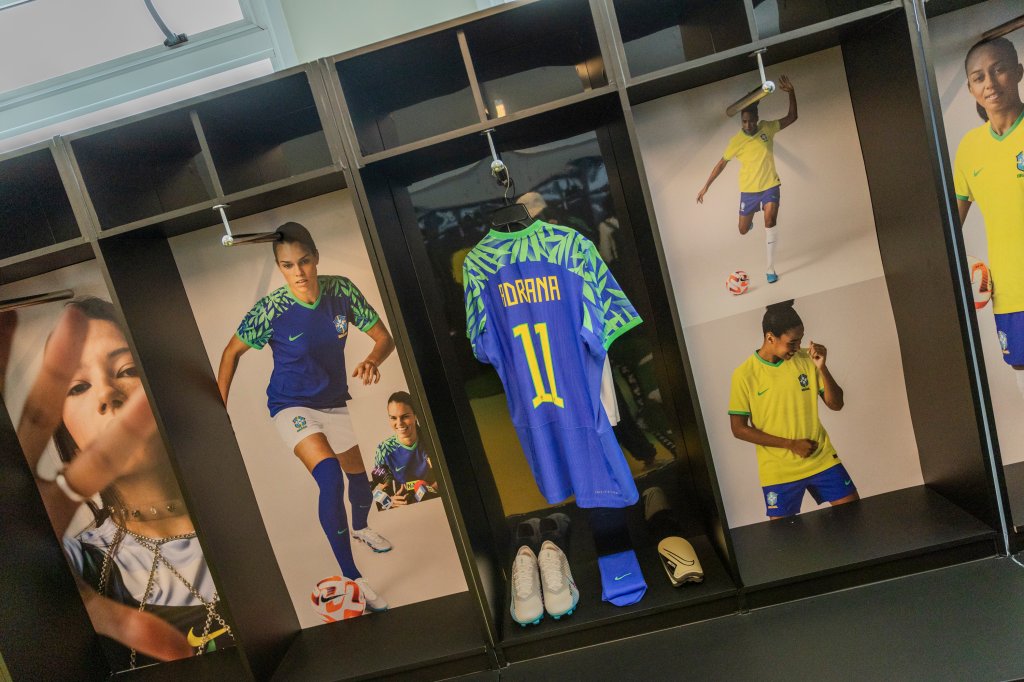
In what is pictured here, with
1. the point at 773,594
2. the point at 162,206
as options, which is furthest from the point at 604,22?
the point at 773,594

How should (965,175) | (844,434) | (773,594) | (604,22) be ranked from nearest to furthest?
1. (604,22)
2. (773,594)
3. (965,175)
4. (844,434)

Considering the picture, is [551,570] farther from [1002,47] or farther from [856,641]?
[1002,47]

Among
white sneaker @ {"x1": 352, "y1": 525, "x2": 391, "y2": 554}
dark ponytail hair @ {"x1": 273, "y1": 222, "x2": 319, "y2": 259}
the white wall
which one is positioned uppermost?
the white wall

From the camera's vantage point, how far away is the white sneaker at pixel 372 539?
2094 mm

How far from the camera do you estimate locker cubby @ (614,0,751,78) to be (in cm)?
170

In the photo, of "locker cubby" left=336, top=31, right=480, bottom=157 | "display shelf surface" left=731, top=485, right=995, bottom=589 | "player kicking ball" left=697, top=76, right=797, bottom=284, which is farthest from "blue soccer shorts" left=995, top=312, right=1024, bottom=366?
"locker cubby" left=336, top=31, right=480, bottom=157

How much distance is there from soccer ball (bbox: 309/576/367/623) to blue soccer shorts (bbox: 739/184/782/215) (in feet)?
6.37

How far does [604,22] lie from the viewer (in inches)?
59.9

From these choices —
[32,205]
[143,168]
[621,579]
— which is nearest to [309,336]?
[143,168]

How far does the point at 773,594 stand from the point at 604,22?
5.63 ft

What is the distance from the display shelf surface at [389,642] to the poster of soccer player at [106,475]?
412 millimetres

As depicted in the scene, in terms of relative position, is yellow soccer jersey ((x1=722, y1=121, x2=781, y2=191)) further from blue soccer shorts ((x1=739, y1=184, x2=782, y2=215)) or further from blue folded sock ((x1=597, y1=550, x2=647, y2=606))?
blue folded sock ((x1=597, y1=550, x2=647, y2=606))

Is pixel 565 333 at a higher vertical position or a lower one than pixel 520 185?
lower

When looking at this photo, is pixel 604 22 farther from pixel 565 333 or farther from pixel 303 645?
pixel 303 645
